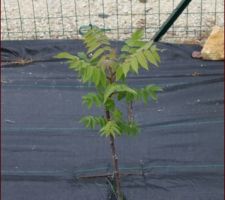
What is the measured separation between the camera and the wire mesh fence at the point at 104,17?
5.41 metres

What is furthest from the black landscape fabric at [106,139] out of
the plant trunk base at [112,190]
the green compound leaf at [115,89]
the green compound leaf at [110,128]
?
the green compound leaf at [115,89]

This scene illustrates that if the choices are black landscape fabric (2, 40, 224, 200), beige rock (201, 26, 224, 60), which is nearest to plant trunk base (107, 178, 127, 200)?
black landscape fabric (2, 40, 224, 200)

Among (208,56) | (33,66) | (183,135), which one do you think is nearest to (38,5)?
(33,66)

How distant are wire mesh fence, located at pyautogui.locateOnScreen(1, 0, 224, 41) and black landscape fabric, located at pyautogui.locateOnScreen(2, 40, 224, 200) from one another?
107 centimetres

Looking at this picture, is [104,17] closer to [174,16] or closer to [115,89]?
[174,16]

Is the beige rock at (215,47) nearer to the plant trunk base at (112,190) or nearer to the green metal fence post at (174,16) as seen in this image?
the green metal fence post at (174,16)

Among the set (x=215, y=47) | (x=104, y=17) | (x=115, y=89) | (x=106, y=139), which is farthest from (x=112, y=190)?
(x=104, y=17)

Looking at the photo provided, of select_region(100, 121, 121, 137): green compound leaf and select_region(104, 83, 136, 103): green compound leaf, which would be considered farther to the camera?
select_region(100, 121, 121, 137): green compound leaf

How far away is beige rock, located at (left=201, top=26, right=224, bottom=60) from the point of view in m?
4.34

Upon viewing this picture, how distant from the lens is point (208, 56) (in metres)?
4.34

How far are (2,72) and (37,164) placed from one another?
1402mm

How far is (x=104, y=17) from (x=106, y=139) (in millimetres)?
2940

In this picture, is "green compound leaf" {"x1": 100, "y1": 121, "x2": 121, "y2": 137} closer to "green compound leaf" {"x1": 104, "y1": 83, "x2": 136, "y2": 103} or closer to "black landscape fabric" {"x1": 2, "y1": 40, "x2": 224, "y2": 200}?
"green compound leaf" {"x1": 104, "y1": 83, "x2": 136, "y2": 103}

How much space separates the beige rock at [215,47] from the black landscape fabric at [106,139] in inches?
3.1
